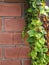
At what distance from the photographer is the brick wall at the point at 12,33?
1845 millimetres

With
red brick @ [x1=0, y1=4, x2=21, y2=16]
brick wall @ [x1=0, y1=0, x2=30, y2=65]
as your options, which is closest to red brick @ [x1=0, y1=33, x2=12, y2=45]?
brick wall @ [x1=0, y1=0, x2=30, y2=65]

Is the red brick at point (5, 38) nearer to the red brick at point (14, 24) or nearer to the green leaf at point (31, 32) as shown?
the red brick at point (14, 24)

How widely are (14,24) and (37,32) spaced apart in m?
0.22

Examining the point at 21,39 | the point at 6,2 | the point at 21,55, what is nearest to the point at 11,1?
the point at 6,2

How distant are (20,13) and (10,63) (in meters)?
0.38

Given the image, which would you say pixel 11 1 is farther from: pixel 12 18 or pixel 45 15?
pixel 45 15

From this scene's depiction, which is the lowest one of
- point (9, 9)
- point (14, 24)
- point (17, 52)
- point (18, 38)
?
point (17, 52)

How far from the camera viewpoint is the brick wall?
1845mm

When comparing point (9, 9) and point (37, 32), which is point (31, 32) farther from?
point (9, 9)

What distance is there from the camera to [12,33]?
6.10 ft

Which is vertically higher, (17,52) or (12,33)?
(12,33)

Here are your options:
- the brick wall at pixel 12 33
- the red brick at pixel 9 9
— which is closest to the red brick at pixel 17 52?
the brick wall at pixel 12 33

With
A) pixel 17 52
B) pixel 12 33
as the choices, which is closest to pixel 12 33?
pixel 12 33

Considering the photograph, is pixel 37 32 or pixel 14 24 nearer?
pixel 37 32
